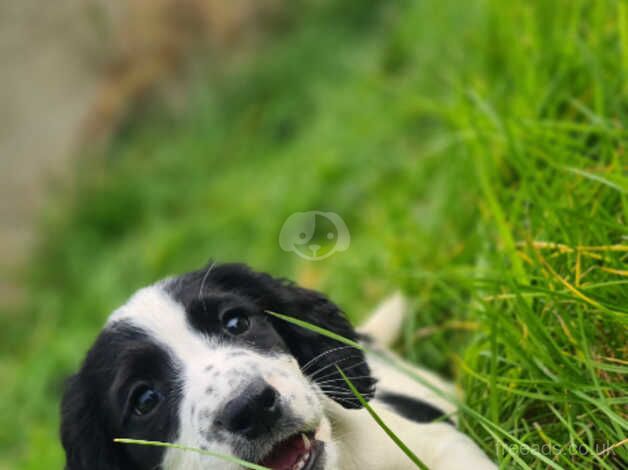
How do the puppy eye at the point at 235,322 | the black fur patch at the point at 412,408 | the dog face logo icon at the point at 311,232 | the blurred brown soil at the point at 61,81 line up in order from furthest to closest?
the blurred brown soil at the point at 61,81 → the dog face logo icon at the point at 311,232 → the black fur patch at the point at 412,408 → the puppy eye at the point at 235,322

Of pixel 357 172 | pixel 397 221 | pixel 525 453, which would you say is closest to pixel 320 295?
pixel 525 453

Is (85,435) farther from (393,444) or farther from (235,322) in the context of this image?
(393,444)

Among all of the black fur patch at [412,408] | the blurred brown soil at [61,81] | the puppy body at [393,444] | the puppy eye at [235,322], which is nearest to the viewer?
the puppy body at [393,444]

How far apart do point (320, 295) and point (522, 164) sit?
843 mm

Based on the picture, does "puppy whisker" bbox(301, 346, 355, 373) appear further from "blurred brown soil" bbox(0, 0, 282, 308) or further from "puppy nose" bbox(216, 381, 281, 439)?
"blurred brown soil" bbox(0, 0, 282, 308)

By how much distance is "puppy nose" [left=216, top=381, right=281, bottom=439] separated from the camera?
5.68 feet

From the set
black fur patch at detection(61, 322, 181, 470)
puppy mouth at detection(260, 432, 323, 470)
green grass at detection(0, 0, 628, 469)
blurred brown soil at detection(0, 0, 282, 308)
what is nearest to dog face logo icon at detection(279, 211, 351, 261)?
green grass at detection(0, 0, 628, 469)

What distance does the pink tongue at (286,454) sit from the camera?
181 centimetres

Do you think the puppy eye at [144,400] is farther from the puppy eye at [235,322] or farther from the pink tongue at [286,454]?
the pink tongue at [286,454]

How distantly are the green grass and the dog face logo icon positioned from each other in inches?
3.6

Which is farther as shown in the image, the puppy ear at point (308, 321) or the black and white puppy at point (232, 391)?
the puppy ear at point (308, 321)

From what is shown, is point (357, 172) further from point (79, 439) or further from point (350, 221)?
point (79, 439)

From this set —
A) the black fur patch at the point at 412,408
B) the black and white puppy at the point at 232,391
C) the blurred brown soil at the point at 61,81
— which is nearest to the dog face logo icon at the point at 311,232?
the black fur patch at the point at 412,408

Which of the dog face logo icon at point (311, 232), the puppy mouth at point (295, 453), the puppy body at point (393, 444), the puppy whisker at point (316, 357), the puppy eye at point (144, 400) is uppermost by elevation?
the puppy eye at point (144, 400)
